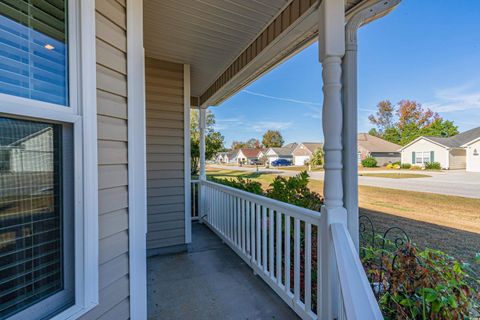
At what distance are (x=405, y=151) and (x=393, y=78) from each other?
1304 mm

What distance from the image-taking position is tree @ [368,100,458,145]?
339cm

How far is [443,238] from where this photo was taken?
287cm

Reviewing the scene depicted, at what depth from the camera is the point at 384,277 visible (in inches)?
63.4

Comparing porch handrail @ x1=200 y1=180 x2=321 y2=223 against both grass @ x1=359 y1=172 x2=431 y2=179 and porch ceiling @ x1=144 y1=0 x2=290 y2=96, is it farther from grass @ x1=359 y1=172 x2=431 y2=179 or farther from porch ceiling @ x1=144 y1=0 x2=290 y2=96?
grass @ x1=359 y1=172 x2=431 y2=179

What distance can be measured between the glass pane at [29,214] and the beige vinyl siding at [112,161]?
20 centimetres

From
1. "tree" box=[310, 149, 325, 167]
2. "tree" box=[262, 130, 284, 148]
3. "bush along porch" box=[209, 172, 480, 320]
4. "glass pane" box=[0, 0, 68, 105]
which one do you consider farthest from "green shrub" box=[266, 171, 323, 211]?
"tree" box=[262, 130, 284, 148]

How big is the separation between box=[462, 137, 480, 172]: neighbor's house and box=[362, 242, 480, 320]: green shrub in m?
2.03

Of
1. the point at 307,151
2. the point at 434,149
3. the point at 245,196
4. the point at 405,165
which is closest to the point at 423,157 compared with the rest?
the point at 434,149

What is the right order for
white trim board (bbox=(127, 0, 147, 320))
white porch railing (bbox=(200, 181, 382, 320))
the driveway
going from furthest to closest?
the driveway, white trim board (bbox=(127, 0, 147, 320)), white porch railing (bbox=(200, 181, 382, 320))

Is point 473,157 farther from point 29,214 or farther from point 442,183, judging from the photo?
point 29,214

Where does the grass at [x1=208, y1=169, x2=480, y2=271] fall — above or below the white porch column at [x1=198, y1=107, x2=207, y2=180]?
below

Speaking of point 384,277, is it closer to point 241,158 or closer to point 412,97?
point 412,97

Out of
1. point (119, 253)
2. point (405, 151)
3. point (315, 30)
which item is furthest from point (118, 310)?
point (405, 151)

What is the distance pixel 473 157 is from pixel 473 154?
0.18 feet
